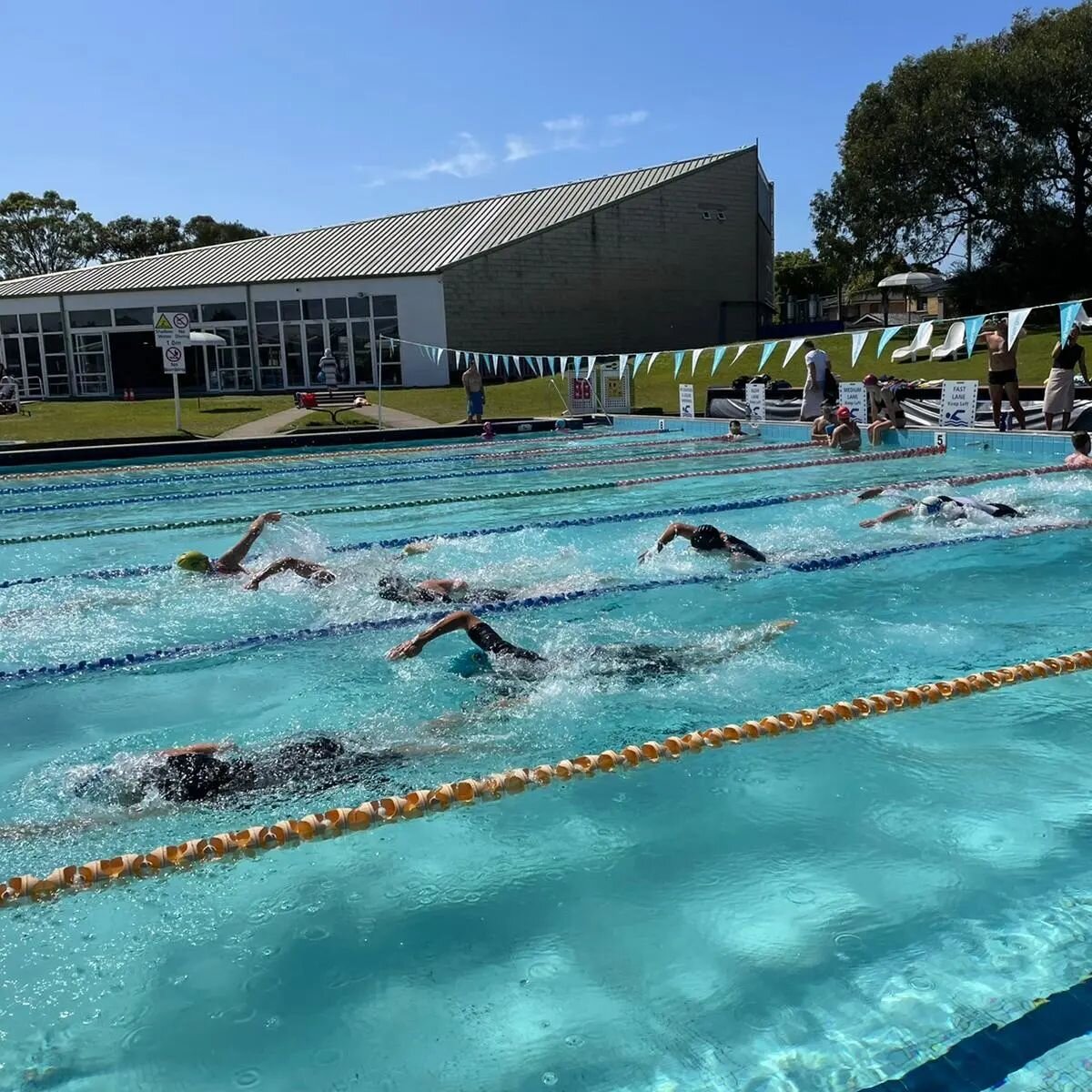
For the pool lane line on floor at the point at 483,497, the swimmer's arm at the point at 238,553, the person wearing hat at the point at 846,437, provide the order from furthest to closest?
the person wearing hat at the point at 846,437
the pool lane line on floor at the point at 483,497
the swimmer's arm at the point at 238,553

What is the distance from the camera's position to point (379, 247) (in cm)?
3186

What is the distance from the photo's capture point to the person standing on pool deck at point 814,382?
16047mm

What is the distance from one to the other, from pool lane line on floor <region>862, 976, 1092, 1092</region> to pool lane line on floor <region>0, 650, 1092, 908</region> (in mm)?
1803

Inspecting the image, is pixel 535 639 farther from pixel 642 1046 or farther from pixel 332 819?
pixel 642 1046

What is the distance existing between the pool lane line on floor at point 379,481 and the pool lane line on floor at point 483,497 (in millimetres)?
1358

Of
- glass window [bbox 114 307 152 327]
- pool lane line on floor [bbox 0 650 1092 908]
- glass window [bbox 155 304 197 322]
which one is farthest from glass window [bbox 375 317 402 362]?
pool lane line on floor [bbox 0 650 1092 908]

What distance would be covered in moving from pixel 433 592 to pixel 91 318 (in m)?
27.7

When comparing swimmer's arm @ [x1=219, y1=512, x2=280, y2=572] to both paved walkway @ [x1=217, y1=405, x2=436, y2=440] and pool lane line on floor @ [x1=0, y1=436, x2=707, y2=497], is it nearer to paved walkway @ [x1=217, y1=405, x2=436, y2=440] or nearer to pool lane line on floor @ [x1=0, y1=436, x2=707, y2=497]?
pool lane line on floor @ [x1=0, y1=436, x2=707, y2=497]

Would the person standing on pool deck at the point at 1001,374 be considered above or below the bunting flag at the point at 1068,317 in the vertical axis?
below

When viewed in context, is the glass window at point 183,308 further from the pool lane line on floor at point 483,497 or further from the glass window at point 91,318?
the pool lane line on floor at point 483,497

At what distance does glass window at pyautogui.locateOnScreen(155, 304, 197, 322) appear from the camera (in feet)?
98.6

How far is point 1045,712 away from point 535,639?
285 cm

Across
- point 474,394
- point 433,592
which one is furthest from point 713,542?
point 474,394

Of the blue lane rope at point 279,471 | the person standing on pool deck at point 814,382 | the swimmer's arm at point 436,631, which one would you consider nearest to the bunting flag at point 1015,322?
the person standing on pool deck at point 814,382
